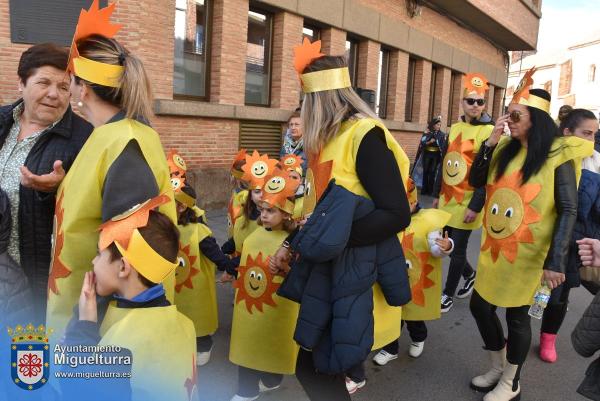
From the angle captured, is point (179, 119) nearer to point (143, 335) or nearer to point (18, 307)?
point (18, 307)

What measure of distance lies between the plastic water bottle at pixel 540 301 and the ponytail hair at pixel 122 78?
7.75 feet

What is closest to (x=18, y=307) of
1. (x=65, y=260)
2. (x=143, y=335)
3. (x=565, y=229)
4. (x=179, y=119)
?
(x=65, y=260)

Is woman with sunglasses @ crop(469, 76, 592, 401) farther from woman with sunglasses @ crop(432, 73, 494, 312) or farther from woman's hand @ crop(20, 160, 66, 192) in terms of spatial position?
woman's hand @ crop(20, 160, 66, 192)

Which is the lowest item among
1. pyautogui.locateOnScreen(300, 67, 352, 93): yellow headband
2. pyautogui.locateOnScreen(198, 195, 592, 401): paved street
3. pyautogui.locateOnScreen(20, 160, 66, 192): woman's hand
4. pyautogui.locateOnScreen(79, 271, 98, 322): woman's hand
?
pyautogui.locateOnScreen(198, 195, 592, 401): paved street

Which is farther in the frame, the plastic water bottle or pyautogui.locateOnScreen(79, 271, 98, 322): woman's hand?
the plastic water bottle

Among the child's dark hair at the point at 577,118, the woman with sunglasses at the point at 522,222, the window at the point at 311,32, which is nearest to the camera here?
the woman with sunglasses at the point at 522,222

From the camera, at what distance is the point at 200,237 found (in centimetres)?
350

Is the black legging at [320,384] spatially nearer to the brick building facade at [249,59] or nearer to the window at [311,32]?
the brick building facade at [249,59]

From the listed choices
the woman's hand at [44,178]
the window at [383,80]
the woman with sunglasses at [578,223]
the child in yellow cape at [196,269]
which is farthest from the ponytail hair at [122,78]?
the window at [383,80]

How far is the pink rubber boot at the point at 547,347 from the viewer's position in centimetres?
383

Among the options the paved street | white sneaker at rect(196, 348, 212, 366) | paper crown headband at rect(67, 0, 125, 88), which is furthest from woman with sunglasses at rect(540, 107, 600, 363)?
paper crown headband at rect(67, 0, 125, 88)

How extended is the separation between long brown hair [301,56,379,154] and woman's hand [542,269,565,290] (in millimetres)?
1426

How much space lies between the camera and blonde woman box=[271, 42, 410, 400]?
209 centimetres

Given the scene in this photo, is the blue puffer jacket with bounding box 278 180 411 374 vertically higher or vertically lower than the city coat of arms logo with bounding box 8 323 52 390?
higher
